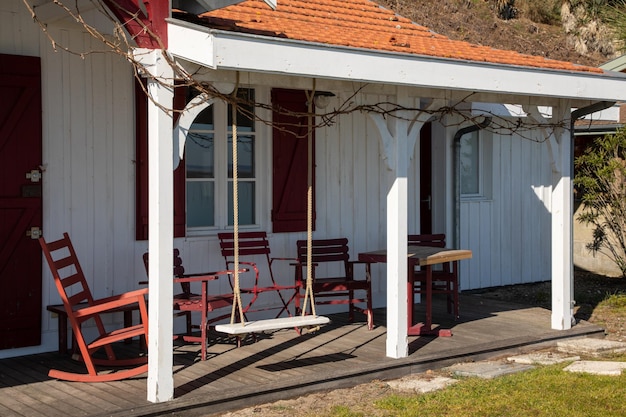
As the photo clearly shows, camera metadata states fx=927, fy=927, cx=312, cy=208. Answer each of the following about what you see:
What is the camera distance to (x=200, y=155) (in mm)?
8219

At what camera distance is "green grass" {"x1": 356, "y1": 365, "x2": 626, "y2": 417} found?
5980 millimetres

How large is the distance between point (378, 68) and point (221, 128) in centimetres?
215

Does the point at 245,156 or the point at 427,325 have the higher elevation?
the point at 245,156

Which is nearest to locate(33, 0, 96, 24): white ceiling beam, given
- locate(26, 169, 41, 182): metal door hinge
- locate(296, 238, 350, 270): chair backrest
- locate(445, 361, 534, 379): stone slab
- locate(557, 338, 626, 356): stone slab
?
locate(26, 169, 41, 182): metal door hinge

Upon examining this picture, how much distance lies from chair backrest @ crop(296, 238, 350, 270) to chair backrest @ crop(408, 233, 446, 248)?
87 centimetres

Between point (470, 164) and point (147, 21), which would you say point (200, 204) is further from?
point (470, 164)

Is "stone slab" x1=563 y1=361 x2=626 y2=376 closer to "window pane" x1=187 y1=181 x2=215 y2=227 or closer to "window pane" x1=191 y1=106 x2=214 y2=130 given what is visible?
"window pane" x1=187 y1=181 x2=215 y2=227

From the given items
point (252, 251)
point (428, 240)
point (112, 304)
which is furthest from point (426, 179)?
point (112, 304)

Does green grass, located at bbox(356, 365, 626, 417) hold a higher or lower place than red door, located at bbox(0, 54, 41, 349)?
lower

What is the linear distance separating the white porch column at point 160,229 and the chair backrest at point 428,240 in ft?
13.1

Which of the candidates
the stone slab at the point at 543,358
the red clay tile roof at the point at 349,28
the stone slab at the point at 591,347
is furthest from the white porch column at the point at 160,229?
the stone slab at the point at 591,347

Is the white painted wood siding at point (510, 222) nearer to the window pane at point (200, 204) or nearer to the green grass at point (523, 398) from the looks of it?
the window pane at point (200, 204)

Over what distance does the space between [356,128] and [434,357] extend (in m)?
2.92

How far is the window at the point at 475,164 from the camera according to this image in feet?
37.7
